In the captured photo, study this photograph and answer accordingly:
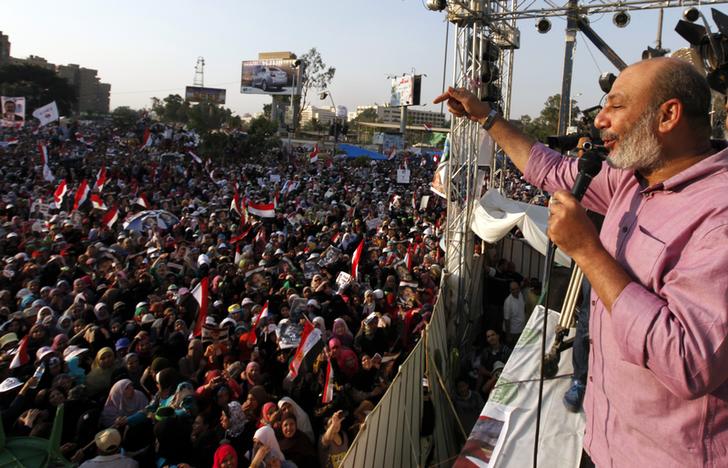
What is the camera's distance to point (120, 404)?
4.64 meters

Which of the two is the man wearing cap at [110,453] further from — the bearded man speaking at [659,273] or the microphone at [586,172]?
the microphone at [586,172]

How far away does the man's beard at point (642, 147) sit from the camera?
1173mm

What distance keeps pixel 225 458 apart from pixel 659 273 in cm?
359

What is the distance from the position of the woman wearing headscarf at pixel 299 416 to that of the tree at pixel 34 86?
188 feet

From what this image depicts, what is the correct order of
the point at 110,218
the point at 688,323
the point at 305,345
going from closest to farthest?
the point at 688,323 → the point at 305,345 → the point at 110,218

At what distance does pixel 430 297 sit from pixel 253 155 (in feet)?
75.2

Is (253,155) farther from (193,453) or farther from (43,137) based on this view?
(193,453)

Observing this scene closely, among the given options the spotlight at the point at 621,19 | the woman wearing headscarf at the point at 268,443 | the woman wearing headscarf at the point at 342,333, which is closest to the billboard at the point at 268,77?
the spotlight at the point at 621,19

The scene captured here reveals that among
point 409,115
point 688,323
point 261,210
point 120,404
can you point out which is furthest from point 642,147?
point 409,115

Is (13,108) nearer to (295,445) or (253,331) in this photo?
(253,331)

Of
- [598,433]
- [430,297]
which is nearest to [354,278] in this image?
[430,297]

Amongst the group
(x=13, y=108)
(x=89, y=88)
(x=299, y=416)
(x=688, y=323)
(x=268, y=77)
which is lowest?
(x=299, y=416)

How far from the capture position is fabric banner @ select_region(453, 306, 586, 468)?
8.70 feet

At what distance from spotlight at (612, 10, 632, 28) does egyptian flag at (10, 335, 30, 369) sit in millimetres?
11404
